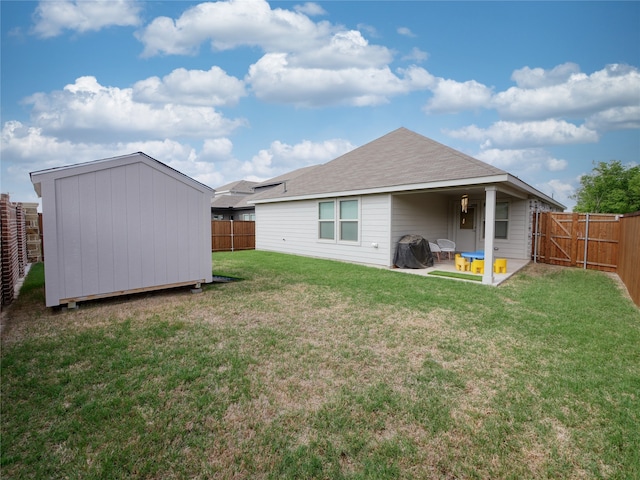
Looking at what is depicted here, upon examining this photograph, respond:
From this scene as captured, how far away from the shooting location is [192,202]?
7094 mm

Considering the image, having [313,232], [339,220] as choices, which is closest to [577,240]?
[339,220]

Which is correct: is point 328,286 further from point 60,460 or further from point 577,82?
point 577,82

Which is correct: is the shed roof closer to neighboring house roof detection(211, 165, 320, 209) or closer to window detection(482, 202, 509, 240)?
window detection(482, 202, 509, 240)

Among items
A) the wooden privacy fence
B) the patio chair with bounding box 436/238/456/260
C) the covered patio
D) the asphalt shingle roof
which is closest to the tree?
the covered patio

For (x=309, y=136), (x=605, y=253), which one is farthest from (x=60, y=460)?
(x=309, y=136)

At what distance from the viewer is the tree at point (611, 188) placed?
118 ft

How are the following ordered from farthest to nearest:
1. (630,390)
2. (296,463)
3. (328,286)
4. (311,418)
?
(328,286), (630,390), (311,418), (296,463)

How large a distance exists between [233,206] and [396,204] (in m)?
15.8

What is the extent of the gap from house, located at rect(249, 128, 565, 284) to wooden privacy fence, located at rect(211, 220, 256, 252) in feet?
8.07

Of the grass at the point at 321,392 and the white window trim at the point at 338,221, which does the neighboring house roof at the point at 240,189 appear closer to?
the white window trim at the point at 338,221

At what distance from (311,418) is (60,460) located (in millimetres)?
1769

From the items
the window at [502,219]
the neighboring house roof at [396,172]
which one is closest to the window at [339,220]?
the neighboring house roof at [396,172]

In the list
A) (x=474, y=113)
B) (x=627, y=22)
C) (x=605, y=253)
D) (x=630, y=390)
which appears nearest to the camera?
(x=630, y=390)

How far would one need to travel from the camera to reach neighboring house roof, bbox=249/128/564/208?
8.58 meters
